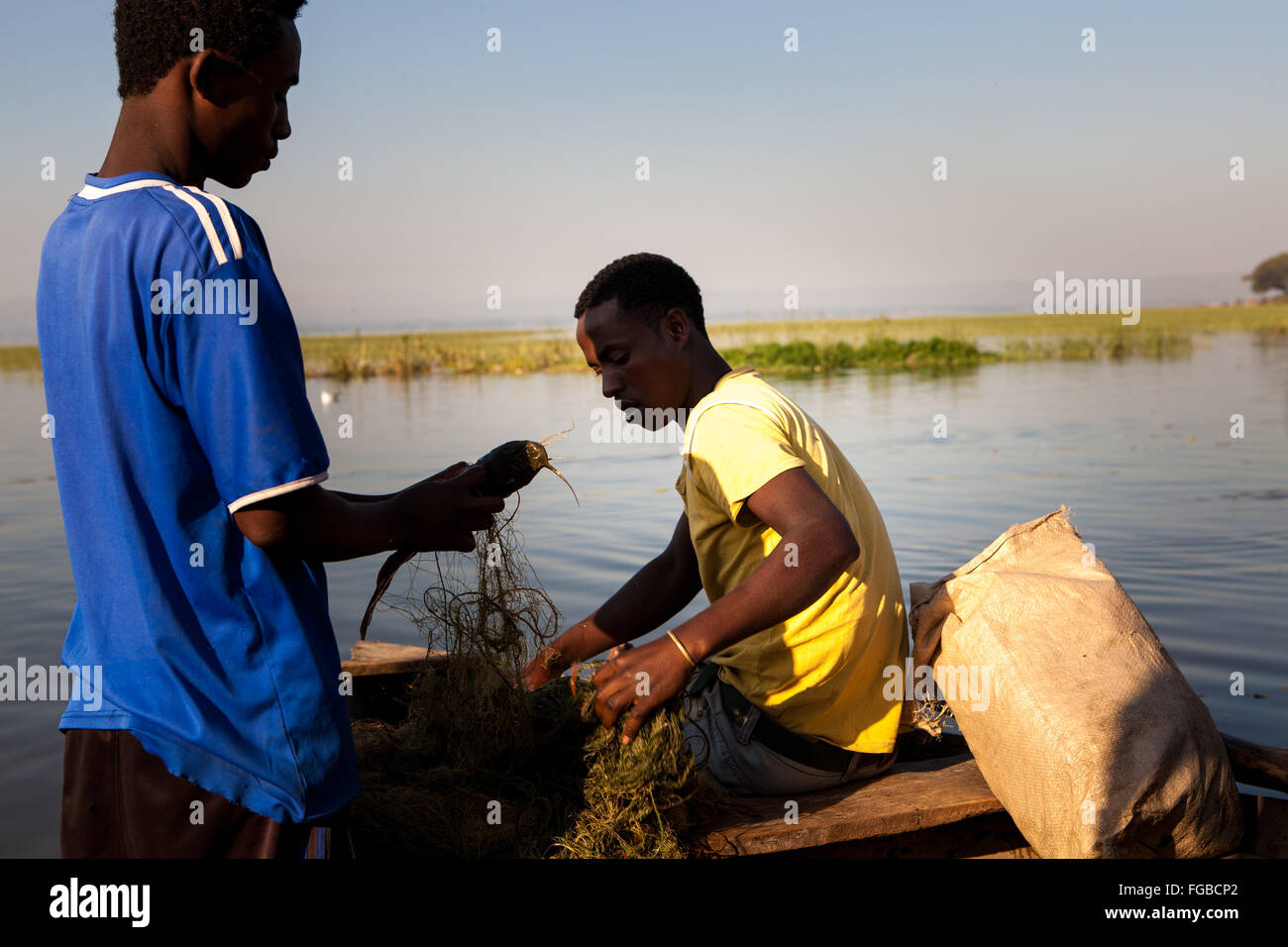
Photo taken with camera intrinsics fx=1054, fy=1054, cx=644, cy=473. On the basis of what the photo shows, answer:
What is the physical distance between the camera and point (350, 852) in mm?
2012

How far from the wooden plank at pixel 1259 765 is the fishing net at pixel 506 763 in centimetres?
148

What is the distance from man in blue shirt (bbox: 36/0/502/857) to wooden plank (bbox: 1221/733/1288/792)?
95.8 inches

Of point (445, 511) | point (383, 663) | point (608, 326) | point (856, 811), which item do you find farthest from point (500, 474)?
point (383, 663)

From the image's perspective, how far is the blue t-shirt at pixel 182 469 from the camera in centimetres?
164

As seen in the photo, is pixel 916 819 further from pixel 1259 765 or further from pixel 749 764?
pixel 1259 765

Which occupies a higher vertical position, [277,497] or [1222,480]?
[277,497]

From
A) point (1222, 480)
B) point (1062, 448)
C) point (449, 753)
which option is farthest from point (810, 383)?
point (449, 753)

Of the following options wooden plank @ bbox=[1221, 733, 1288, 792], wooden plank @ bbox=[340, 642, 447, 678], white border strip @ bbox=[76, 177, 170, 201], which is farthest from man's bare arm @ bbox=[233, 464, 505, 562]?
wooden plank @ bbox=[1221, 733, 1288, 792]

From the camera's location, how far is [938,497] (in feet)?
32.0

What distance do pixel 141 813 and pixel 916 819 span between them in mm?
1745

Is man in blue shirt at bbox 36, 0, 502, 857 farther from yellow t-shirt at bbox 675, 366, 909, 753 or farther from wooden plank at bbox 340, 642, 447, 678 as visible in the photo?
wooden plank at bbox 340, 642, 447, 678

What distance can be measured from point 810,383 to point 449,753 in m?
20.5

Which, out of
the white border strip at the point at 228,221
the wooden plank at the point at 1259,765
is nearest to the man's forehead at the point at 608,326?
the white border strip at the point at 228,221
